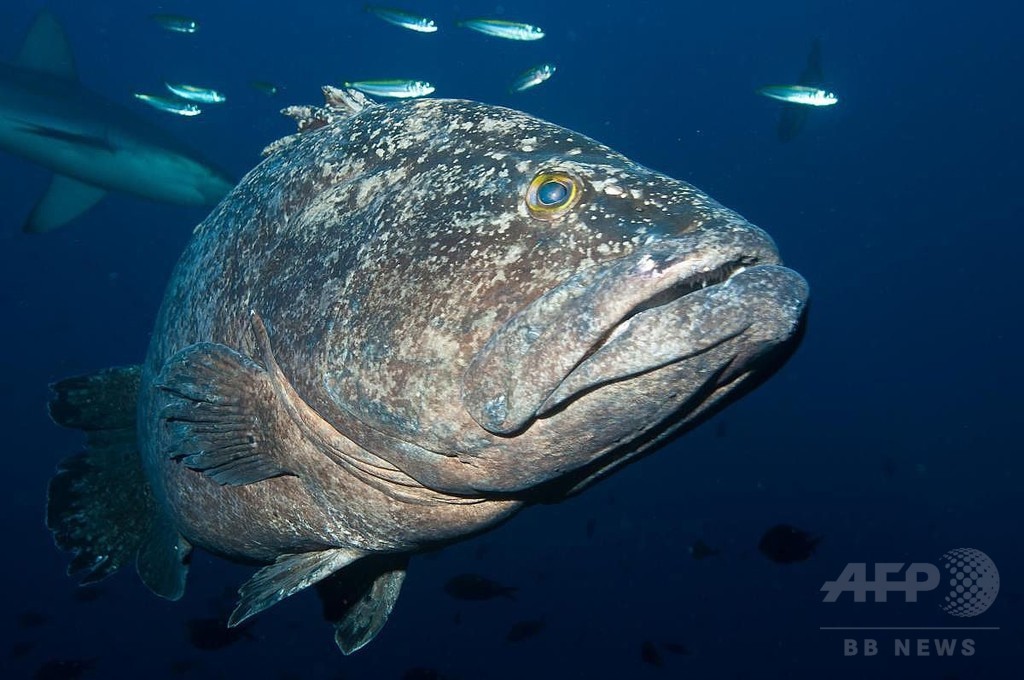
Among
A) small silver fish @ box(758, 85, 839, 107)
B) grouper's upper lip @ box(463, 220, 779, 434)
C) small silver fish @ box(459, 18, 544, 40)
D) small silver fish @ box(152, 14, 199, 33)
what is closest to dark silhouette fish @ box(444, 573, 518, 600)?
grouper's upper lip @ box(463, 220, 779, 434)

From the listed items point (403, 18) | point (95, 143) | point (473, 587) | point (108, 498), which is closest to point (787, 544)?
point (473, 587)

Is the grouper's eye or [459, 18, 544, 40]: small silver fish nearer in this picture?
the grouper's eye

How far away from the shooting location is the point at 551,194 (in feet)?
6.28

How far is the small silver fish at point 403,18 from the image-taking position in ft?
34.9

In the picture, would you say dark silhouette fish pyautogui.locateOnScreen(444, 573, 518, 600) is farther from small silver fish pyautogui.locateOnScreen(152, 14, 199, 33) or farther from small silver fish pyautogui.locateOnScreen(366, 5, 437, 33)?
small silver fish pyautogui.locateOnScreen(152, 14, 199, 33)

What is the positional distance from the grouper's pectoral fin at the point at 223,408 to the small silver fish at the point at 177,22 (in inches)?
455

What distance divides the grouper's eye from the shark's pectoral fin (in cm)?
1473

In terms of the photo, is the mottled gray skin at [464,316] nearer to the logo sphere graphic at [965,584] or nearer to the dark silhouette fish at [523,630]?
the dark silhouette fish at [523,630]

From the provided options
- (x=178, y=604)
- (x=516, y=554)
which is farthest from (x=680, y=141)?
(x=178, y=604)

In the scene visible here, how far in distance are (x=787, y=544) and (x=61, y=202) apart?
1527 centimetres

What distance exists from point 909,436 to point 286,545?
160 ft

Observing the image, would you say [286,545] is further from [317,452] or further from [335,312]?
[335,312]

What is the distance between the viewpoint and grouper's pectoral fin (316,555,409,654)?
3.37m

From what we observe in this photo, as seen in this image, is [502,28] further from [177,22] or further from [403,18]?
[177,22]
